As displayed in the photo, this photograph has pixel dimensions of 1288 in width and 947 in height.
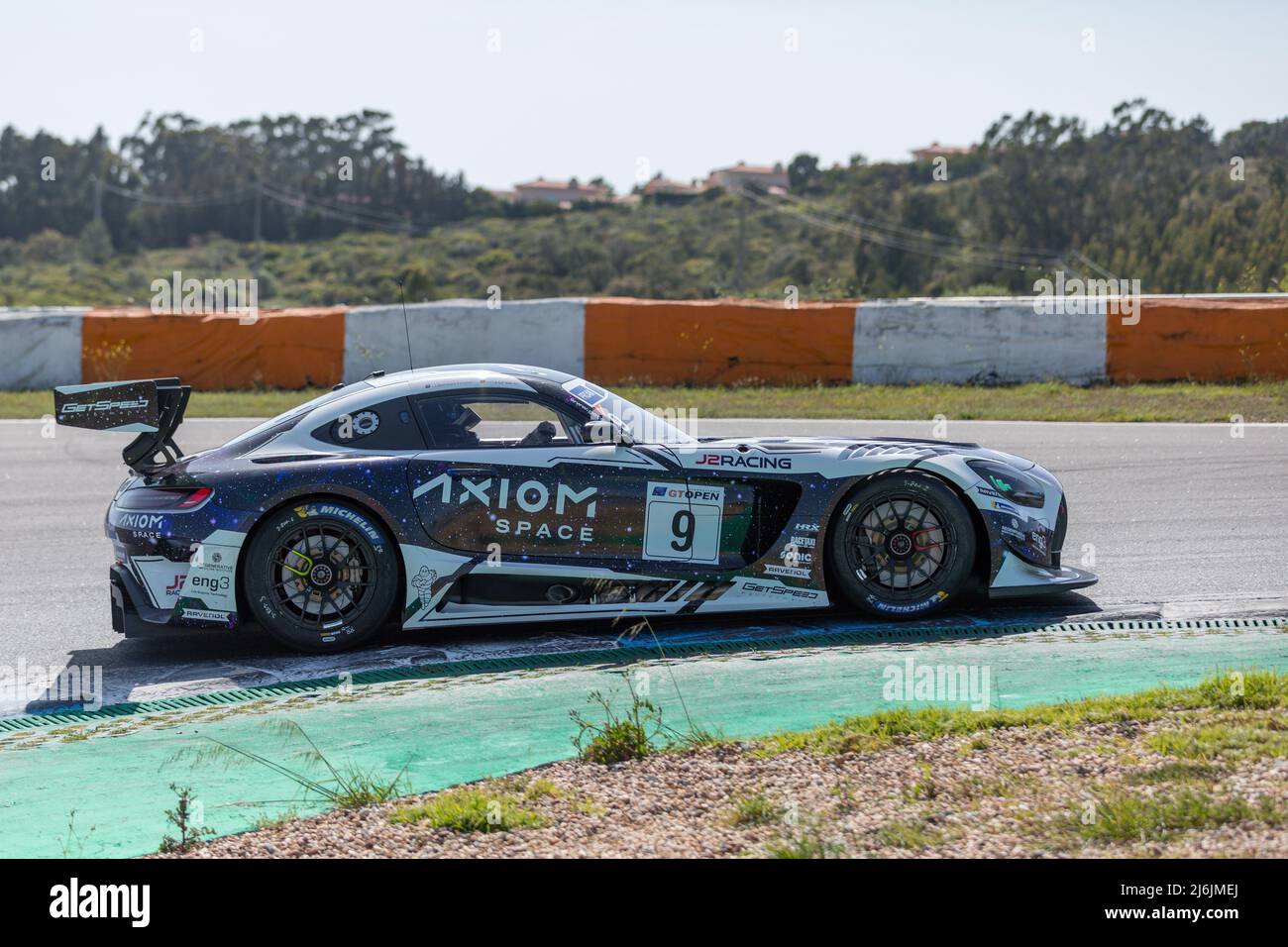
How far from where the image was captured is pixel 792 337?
1700 centimetres

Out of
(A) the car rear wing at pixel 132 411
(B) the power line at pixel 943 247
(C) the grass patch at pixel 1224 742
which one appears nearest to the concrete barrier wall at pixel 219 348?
(A) the car rear wing at pixel 132 411

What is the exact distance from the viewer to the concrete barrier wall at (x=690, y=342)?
15969 millimetres

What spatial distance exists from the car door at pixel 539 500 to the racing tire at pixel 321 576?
296 millimetres

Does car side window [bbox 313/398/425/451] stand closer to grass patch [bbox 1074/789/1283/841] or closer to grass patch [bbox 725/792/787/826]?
grass patch [bbox 725/792/787/826]

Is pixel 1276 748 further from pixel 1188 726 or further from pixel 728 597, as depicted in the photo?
pixel 728 597

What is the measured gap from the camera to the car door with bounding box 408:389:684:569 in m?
6.68

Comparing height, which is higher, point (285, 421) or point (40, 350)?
point (40, 350)

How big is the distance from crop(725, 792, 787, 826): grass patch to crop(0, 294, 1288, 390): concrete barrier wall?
1279 cm

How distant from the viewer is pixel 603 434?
6816mm

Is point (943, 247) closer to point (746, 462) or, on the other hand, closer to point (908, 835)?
point (746, 462)

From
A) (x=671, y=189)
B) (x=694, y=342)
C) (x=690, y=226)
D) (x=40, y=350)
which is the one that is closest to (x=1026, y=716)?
(x=694, y=342)

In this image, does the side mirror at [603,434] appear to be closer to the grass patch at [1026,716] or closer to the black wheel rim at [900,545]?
the black wheel rim at [900,545]

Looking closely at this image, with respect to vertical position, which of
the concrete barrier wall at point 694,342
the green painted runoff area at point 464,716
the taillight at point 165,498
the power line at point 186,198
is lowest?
the green painted runoff area at point 464,716

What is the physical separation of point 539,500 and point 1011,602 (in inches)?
100
